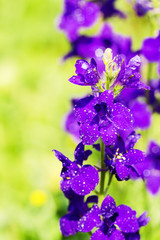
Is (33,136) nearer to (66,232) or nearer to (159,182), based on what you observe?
(159,182)

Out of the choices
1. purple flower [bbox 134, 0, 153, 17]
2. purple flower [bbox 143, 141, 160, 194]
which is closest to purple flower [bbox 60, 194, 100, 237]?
purple flower [bbox 143, 141, 160, 194]

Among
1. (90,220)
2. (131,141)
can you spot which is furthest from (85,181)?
(131,141)

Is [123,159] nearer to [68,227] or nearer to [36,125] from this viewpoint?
[68,227]

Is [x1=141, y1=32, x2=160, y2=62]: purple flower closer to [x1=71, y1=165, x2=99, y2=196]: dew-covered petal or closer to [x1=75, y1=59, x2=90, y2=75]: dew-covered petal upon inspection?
[x1=75, y1=59, x2=90, y2=75]: dew-covered petal

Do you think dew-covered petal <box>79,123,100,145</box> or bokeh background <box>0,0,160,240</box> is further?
bokeh background <box>0,0,160,240</box>

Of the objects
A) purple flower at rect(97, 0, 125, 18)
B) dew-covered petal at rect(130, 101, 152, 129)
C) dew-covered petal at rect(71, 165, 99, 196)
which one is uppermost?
purple flower at rect(97, 0, 125, 18)

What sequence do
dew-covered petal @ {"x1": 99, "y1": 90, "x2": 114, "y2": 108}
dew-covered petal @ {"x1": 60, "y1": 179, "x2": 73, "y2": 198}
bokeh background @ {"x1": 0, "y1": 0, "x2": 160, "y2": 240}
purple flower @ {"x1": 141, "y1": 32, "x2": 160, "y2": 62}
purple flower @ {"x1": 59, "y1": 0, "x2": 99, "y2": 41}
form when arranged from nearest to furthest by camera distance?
dew-covered petal @ {"x1": 99, "y1": 90, "x2": 114, "y2": 108} < dew-covered petal @ {"x1": 60, "y1": 179, "x2": 73, "y2": 198} < purple flower @ {"x1": 141, "y1": 32, "x2": 160, "y2": 62} < purple flower @ {"x1": 59, "y1": 0, "x2": 99, "y2": 41} < bokeh background @ {"x1": 0, "y1": 0, "x2": 160, "y2": 240}

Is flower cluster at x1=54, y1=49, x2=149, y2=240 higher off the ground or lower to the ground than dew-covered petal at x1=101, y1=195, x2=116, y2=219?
higher
